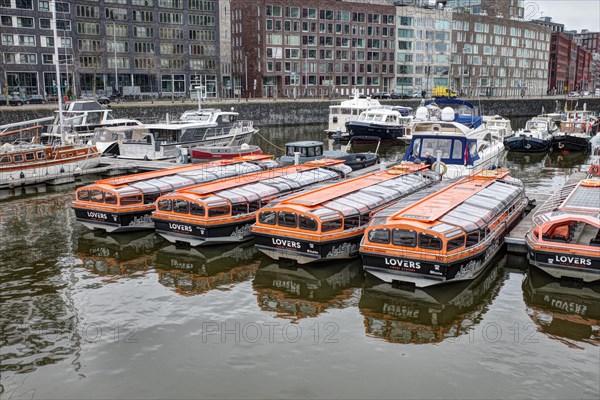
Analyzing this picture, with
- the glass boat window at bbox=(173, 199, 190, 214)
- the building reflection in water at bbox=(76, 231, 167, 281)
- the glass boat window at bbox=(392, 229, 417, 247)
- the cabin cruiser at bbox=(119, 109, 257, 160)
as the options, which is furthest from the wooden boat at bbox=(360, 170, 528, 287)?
the cabin cruiser at bbox=(119, 109, 257, 160)

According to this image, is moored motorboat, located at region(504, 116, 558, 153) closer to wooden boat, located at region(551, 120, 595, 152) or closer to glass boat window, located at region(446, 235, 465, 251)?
wooden boat, located at region(551, 120, 595, 152)

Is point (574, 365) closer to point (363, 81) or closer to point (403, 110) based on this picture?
point (403, 110)

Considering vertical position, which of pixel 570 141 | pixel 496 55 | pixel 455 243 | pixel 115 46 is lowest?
pixel 570 141

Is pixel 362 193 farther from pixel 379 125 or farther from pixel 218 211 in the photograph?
pixel 379 125

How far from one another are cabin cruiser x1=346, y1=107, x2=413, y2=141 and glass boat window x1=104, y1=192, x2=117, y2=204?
41.0 meters

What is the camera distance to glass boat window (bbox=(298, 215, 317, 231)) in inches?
813

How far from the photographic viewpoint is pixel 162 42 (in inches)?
Answer: 3959

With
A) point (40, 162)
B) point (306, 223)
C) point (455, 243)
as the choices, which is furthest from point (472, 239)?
point (40, 162)

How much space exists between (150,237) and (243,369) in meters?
12.6

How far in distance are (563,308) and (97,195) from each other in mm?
18609

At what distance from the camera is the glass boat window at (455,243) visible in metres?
18.3

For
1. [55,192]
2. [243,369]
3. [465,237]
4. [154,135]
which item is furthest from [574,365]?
[154,135]

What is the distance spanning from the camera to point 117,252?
23.8 meters

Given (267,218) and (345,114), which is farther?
(345,114)
